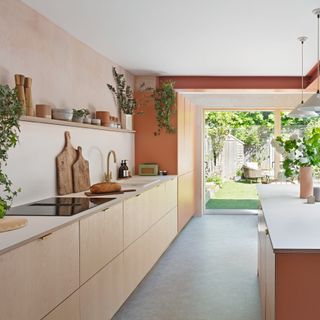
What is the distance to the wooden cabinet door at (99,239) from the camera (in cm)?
245

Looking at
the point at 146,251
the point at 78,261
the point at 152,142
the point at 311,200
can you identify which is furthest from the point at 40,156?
the point at 152,142

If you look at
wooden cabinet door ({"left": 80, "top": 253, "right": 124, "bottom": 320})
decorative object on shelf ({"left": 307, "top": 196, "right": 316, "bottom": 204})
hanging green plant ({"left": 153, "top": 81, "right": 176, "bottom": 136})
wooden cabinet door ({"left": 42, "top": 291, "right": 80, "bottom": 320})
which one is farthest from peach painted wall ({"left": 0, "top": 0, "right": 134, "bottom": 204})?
decorative object on shelf ({"left": 307, "top": 196, "right": 316, "bottom": 204})

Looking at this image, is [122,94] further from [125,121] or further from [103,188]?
[103,188]

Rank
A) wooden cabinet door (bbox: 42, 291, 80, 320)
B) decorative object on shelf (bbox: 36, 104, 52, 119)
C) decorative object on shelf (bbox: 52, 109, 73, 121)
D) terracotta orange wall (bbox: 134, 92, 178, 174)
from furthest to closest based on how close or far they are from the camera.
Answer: terracotta orange wall (bbox: 134, 92, 178, 174) → decorative object on shelf (bbox: 52, 109, 73, 121) → decorative object on shelf (bbox: 36, 104, 52, 119) → wooden cabinet door (bbox: 42, 291, 80, 320)

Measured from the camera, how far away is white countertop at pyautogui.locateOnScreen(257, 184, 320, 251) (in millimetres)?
1783

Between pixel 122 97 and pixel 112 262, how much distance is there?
2740 millimetres

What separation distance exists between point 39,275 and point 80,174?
1.91 meters

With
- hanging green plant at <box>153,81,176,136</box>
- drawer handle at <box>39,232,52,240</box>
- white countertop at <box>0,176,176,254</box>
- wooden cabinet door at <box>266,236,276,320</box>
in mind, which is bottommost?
wooden cabinet door at <box>266,236,276,320</box>

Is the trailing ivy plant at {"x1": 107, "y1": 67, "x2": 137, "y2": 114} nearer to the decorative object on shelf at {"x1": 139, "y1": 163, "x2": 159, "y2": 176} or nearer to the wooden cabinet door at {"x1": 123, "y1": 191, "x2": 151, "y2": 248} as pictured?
the decorative object on shelf at {"x1": 139, "y1": 163, "x2": 159, "y2": 176}

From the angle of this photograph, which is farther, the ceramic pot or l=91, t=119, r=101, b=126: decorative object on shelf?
the ceramic pot

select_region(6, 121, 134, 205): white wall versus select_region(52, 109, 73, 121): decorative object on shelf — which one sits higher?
select_region(52, 109, 73, 121): decorative object on shelf

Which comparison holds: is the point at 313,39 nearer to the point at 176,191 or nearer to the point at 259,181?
the point at 176,191

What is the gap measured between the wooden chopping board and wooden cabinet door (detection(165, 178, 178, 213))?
1371 millimetres

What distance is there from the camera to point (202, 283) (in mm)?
3949
